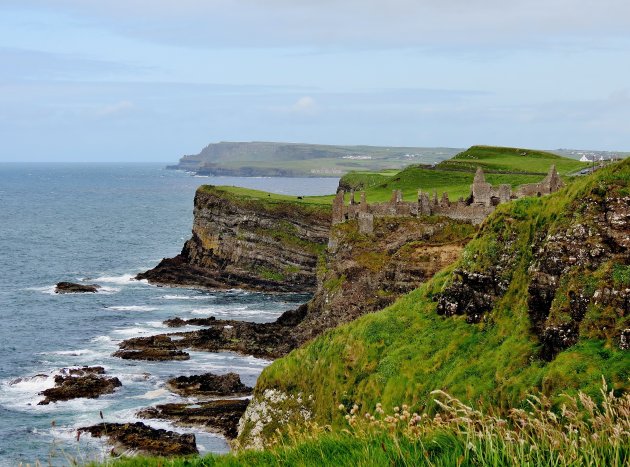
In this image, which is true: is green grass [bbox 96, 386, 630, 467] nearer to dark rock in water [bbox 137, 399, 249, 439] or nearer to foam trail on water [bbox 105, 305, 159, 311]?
dark rock in water [bbox 137, 399, 249, 439]

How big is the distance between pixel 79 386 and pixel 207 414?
38.1ft

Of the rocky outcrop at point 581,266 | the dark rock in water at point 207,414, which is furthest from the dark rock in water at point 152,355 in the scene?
the rocky outcrop at point 581,266

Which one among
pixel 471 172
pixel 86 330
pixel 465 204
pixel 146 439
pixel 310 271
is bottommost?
pixel 86 330

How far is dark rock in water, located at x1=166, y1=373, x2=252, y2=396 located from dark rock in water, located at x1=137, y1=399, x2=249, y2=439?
8.41ft

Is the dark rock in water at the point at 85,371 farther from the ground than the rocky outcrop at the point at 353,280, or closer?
closer

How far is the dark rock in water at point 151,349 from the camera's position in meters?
68.2

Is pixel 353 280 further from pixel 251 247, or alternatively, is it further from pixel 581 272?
pixel 251 247

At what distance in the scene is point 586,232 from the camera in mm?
25516

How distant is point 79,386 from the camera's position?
191 ft

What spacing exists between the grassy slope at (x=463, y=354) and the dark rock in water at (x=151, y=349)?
32203 millimetres

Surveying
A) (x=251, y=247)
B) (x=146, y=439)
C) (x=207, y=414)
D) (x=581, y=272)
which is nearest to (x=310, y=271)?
(x=251, y=247)

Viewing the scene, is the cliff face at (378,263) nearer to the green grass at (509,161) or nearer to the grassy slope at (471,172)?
the grassy slope at (471,172)

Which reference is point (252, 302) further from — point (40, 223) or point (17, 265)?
point (40, 223)

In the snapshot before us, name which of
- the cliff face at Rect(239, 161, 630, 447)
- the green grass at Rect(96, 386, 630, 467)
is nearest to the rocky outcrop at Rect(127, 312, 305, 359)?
the cliff face at Rect(239, 161, 630, 447)
